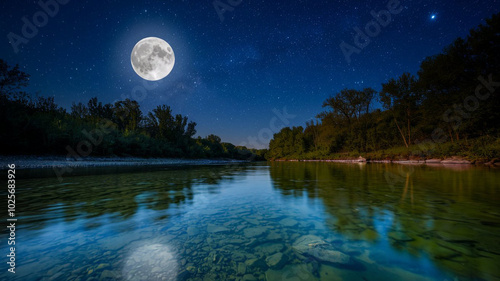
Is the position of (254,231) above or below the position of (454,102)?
below

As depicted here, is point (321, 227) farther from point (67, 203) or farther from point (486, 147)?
point (486, 147)

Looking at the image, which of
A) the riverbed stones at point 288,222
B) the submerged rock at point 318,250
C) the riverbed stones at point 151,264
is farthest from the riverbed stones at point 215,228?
the submerged rock at point 318,250

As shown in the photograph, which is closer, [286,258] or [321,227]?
[286,258]

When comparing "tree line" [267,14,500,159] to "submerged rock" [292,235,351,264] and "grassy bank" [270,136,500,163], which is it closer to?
"grassy bank" [270,136,500,163]

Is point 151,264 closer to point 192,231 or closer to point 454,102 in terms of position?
point 192,231

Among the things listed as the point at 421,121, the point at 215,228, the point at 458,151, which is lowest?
the point at 215,228

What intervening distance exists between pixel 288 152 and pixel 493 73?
181 feet

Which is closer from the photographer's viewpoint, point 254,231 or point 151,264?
point 151,264

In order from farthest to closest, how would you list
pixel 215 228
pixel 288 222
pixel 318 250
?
pixel 288 222 < pixel 215 228 < pixel 318 250

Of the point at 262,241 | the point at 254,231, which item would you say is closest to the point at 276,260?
the point at 262,241

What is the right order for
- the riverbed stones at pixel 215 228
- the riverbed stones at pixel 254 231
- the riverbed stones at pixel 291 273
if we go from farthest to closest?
the riverbed stones at pixel 215 228
the riverbed stones at pixel 254 231
the riverbed stones at pixel 291 273

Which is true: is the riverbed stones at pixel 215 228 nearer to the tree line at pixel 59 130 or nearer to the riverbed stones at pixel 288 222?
the riverbed stones at pixel 288 222

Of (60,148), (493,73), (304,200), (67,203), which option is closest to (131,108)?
(60,148)

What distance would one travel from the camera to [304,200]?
445 cm
